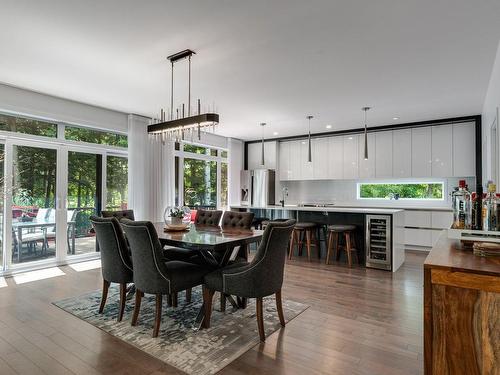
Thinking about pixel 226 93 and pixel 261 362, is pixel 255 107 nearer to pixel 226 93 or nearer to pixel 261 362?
pixel 226 93

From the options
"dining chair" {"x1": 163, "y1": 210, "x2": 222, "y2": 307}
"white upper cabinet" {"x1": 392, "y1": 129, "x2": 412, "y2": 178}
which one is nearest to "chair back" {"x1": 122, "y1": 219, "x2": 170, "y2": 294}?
"dining chair" {"x1": 163, "y1": 210, "x2": 222, "y2": 307}

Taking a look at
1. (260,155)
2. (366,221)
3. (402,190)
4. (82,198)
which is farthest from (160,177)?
(402,190)

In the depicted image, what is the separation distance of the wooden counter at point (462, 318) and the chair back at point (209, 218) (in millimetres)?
3182

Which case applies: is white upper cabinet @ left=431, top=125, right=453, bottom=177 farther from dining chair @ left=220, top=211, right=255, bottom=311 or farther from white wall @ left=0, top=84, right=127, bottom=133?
white wall @ left=0, top=84, right=127, bottom=133

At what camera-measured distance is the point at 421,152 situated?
6.27m

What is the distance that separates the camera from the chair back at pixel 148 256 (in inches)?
99.2

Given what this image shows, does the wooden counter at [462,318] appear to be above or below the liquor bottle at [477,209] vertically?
below

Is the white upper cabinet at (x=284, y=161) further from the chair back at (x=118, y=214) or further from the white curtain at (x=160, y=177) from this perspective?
the chair back at (x=118, y=214)

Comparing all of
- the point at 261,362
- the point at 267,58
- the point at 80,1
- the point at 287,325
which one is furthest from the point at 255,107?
the point at 261,362

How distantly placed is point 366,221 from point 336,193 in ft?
9.41

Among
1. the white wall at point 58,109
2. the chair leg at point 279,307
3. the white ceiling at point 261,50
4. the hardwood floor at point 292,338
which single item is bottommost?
the hardwood floor at point 292,338

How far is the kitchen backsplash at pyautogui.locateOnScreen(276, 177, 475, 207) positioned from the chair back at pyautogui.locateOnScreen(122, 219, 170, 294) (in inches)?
224

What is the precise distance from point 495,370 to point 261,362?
141cm

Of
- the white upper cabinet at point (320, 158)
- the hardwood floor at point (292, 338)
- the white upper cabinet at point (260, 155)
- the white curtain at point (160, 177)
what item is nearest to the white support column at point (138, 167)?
the white curtain at point (160, 177)
